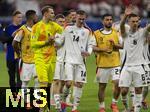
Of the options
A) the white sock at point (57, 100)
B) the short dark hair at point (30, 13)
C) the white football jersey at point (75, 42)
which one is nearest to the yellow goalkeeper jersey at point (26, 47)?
the short dark hair at point (30, 13)

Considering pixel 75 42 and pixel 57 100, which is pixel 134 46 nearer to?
pixel 75 42

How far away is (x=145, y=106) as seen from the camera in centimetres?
1758

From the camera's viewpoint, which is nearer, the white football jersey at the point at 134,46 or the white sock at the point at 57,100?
the white football jersey at the point at 134,46

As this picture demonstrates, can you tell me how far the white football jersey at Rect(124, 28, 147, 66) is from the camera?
15.2 metres

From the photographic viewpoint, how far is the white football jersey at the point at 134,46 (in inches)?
598

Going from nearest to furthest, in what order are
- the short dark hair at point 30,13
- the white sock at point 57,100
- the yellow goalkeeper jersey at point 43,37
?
the yellow goalkeeper jersey at point 43,37
the white sock at point 57,100
the short dark hair at point 30,13

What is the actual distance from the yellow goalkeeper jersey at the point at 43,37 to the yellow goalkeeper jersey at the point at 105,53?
127 cm

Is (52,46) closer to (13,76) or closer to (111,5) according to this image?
(13,76)

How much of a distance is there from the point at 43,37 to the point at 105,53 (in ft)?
5.90

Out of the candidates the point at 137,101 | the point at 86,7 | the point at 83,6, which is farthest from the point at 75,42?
the point at 86,7

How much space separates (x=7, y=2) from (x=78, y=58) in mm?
27209

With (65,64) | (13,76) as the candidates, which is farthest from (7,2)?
(65,64)

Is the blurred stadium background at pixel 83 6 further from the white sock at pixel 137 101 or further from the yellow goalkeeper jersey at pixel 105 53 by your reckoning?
the white sock at pixel 137 101

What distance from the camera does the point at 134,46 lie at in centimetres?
1523
